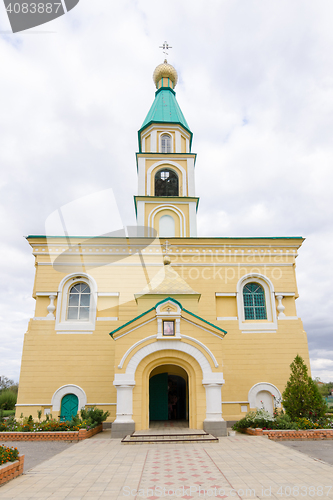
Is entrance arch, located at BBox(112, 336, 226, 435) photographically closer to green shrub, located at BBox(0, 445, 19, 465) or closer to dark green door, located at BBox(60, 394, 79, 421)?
dark green door, located at BBox(60, 394, 79, 421)

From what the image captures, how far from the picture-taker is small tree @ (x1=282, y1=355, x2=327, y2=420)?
13.2m

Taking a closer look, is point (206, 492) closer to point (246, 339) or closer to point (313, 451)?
point (313, 451)

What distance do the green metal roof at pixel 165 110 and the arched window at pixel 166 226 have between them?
6198mm

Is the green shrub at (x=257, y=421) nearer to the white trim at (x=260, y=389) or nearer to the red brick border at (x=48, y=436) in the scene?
the white trim at (x=260, y=389)

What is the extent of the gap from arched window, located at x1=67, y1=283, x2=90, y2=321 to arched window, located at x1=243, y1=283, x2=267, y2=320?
772 centimetres

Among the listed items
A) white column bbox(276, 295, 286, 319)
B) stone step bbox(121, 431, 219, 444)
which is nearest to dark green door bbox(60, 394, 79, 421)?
stone step bbox(121, 431, 219, 444)

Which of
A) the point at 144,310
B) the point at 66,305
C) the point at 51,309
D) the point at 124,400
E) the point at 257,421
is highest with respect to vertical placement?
the point at 66,305

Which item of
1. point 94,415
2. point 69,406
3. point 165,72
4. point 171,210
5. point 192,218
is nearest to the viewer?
point 94,415

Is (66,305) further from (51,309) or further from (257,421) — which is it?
(257,421)

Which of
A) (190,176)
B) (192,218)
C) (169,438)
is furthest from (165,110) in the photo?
(169,438)

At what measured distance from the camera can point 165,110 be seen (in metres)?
22.7

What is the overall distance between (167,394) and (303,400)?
18.3 feet

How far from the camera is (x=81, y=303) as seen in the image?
1694cm

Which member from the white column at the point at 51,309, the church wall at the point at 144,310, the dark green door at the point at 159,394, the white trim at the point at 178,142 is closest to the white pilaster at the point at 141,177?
the white trim at the point at 178,142
